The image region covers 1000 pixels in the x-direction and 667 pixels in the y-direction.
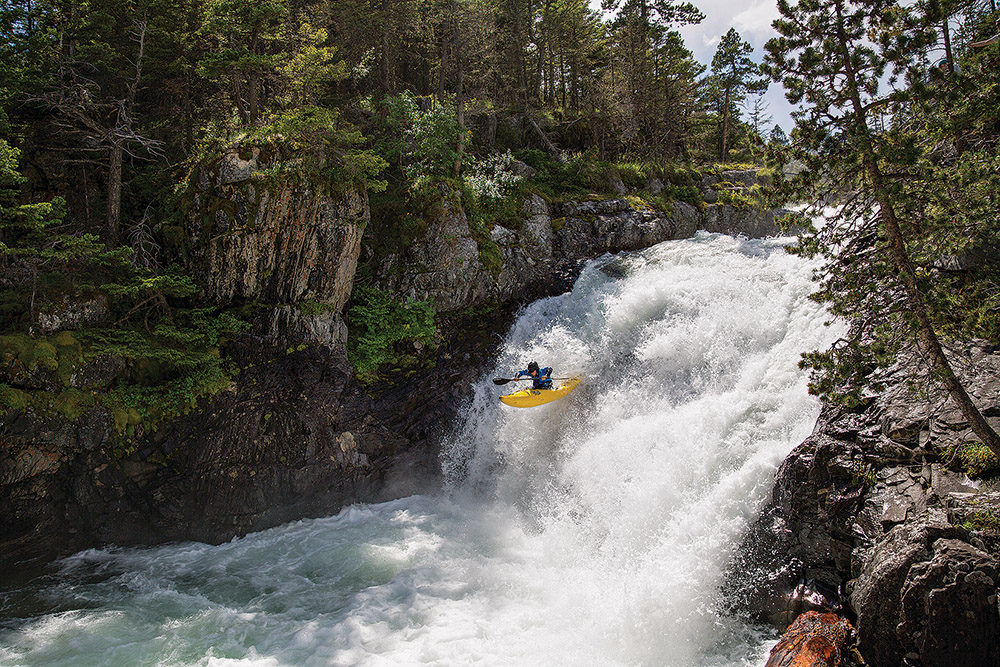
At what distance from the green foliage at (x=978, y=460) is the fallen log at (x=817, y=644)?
2596 millimetres

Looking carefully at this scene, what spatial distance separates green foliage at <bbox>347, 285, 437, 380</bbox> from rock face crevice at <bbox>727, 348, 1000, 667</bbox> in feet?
31.7

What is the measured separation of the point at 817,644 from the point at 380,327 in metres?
11.6

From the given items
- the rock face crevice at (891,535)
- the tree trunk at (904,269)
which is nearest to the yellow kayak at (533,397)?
the rock face crevice at (891,535)

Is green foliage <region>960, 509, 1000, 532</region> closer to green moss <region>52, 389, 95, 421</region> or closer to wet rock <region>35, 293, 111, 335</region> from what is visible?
green moss <region>52, 389, 95, 421</region>

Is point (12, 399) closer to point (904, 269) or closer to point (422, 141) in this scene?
point (422, 141)

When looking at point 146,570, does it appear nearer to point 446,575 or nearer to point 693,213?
point 446,575

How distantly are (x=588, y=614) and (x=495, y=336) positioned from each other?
338 inches

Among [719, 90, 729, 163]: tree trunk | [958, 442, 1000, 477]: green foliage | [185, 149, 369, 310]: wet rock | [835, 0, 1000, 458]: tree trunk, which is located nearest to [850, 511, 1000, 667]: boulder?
[958, 442, 1000, 477]: green foliage

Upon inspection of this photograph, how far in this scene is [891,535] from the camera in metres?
6.37

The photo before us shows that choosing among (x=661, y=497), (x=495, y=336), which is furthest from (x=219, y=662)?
(x=495, y=336)

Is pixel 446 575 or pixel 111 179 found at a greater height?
pixel 111 179

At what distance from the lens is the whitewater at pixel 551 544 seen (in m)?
7.83

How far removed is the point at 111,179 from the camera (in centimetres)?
1241

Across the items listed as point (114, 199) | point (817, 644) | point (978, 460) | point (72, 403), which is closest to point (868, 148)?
point (978, 460)
